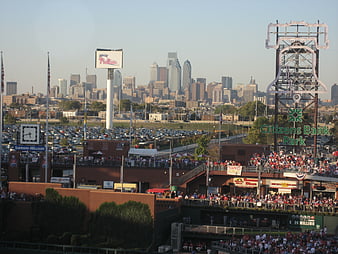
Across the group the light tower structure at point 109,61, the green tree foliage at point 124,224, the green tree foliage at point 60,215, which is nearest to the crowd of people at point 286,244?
the green tree foliage at point 124,224

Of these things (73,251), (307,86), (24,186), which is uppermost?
(307,86)

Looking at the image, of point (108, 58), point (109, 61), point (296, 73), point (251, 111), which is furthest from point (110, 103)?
point (296, 73)

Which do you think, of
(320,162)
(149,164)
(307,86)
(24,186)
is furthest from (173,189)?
(307,86)

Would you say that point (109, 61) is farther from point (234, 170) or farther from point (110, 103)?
point (234, 170)

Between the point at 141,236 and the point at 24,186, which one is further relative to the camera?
the point at 24,186

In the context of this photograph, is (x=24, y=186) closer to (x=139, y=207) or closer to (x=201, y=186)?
(x=139, y=207)

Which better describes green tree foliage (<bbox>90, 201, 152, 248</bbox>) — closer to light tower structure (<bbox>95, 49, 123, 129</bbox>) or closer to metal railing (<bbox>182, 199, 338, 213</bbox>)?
metal railing (<bbox>182, 199, 338, 213</bbox>)

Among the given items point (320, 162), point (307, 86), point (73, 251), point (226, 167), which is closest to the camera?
point (73, 251)

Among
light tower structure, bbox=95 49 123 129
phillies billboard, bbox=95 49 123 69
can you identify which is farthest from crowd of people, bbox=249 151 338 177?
phillies billboard, bbox=95 49 123 69
